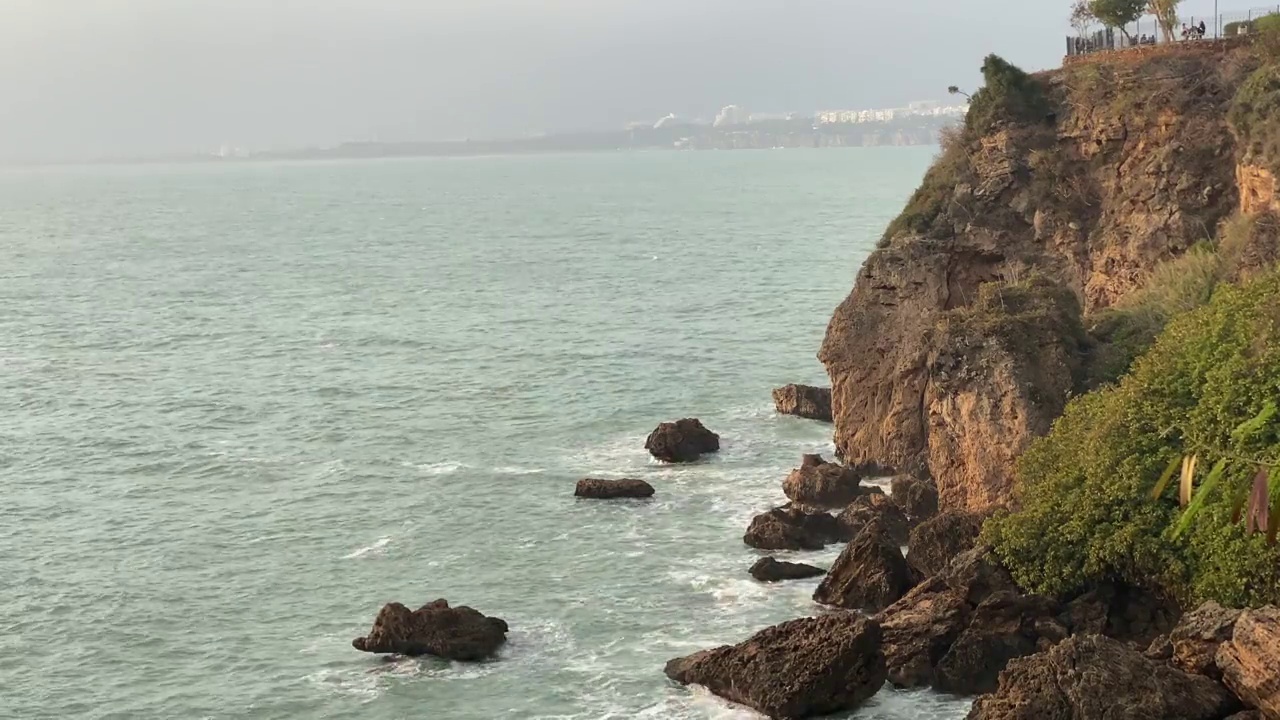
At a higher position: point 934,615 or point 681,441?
point 934,615

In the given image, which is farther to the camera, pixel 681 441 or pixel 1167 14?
pixel 1167 14

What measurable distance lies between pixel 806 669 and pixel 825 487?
52.4 feet

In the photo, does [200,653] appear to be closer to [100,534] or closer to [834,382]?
[100,534]

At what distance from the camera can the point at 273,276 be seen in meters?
126

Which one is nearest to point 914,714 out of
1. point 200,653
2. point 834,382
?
point 200,653

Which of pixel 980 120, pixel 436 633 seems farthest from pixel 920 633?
pixel 980 120

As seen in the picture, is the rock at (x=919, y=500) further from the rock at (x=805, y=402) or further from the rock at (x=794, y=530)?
the rock at (x=805, y=402)

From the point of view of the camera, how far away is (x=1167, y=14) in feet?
195

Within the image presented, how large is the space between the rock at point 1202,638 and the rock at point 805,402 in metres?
32.1

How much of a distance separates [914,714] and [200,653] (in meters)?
18.1

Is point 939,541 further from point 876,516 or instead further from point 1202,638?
point 1202,638

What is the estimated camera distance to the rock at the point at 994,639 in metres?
31.3

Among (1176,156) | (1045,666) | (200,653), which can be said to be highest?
(1176,156)

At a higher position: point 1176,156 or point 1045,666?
point 1176,156
